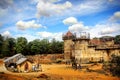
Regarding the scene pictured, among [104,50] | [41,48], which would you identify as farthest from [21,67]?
[41,48]

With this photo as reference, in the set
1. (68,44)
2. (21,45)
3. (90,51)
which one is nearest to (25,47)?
(21,45)

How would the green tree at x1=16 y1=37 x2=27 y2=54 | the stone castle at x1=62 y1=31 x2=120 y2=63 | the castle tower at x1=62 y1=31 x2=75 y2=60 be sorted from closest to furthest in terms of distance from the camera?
the stone castle at x1=62 y1=31 x2=120 y2=63
the castle tower at x1=62 y1=31 x2=75 y2=60
the green tree at x1=16 y1=37 x2=27 y2=54

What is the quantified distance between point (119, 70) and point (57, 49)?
36350mm

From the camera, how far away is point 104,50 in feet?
98.2

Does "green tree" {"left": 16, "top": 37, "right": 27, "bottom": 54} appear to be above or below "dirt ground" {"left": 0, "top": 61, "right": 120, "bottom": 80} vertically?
above

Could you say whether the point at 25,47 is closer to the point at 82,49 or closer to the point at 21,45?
the point at 21,45

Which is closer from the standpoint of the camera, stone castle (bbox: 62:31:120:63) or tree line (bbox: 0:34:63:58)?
stone castle (bbox: 62:31:120:63)

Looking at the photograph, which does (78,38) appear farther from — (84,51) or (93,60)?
(93,60)

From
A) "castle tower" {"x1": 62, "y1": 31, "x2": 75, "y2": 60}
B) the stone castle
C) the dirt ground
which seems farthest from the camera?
→ "castle tower" {"x1": 62, "y1": 31, "x2": 75, "y2": 60}

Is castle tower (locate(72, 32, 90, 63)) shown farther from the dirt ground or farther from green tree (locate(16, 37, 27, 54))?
green tree (locate(16, 37, 27, 54))

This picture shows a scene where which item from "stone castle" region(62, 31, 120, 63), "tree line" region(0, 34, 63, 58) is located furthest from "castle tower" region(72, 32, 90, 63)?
"tree line" region(0, 34, 63, 58)

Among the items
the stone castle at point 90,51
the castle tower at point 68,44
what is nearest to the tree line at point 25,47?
the castle tower at point 68,44

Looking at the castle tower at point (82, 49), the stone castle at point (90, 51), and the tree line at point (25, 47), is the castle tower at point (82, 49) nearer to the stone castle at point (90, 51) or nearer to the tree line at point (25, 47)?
the stone castle at point (90, 51)

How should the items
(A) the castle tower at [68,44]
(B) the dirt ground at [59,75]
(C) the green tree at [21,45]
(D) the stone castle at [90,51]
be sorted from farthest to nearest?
(C) the green tree at [21,45] < (A) the castle tower at [68,44] < (D) the stone castle at [90,51] < (B) the dirt ground at [59,75]
